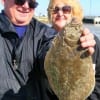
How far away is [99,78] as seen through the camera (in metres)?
5.77

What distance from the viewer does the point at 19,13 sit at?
5246 mm

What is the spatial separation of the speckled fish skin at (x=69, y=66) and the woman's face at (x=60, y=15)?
90.9 inches

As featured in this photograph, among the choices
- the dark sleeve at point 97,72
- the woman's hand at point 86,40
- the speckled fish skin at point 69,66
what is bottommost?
the dark sleeve at point 97,72

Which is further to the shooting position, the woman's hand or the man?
the man

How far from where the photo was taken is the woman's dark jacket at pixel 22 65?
4988 mm

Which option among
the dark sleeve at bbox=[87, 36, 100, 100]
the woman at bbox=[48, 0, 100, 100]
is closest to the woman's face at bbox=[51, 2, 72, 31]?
the woman at bbox=[48, 0, 100, 100]

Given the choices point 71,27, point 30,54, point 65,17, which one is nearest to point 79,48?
point 71,27

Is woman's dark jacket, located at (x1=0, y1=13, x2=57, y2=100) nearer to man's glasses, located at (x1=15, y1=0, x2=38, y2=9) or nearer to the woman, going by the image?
man's glasses, located at (x1=15, y1=0, x2=38, y2=9)

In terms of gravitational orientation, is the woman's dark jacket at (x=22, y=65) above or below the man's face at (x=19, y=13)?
below

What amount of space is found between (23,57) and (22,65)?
10 centimetres

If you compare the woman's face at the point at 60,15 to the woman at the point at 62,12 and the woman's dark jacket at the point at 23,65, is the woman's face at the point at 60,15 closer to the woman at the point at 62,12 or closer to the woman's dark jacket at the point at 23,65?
the woman at the point at 62,12

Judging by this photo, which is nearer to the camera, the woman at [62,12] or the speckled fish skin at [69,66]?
the speckled fish skin at [69,66]

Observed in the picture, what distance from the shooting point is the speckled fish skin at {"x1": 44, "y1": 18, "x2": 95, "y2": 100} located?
412cm

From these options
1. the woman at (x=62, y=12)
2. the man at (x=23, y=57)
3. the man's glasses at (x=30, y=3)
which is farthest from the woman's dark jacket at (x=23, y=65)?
the woman at (x=62, y=12)
